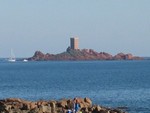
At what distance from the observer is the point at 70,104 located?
4703cm

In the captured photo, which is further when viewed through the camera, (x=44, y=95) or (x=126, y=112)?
(x=44, y=95)

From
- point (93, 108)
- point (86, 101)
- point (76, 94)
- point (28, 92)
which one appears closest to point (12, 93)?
point (28, 92)

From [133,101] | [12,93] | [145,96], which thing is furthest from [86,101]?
[12,93]

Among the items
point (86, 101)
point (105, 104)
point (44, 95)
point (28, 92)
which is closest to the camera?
point (86, 101)

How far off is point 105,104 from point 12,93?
70.7ft

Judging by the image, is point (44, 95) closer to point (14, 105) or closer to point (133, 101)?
point (133, 101)

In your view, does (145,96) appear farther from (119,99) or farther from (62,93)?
(62,93)

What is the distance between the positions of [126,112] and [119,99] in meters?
14.1

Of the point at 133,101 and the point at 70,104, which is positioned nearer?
the point at 70,104

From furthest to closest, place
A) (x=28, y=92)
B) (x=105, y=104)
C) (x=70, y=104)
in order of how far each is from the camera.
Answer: (x=28, y=92) < (x=105, y=104) < (x=70, y=104)

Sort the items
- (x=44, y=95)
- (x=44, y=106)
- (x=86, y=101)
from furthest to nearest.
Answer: (x=44, y=95)
(x=86, y=101)
(x=44, y=106)

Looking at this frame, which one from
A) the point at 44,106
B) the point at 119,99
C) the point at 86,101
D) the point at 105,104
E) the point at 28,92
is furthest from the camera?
the point at 28,92

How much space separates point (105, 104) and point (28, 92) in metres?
21.7

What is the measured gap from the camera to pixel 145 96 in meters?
67.3
